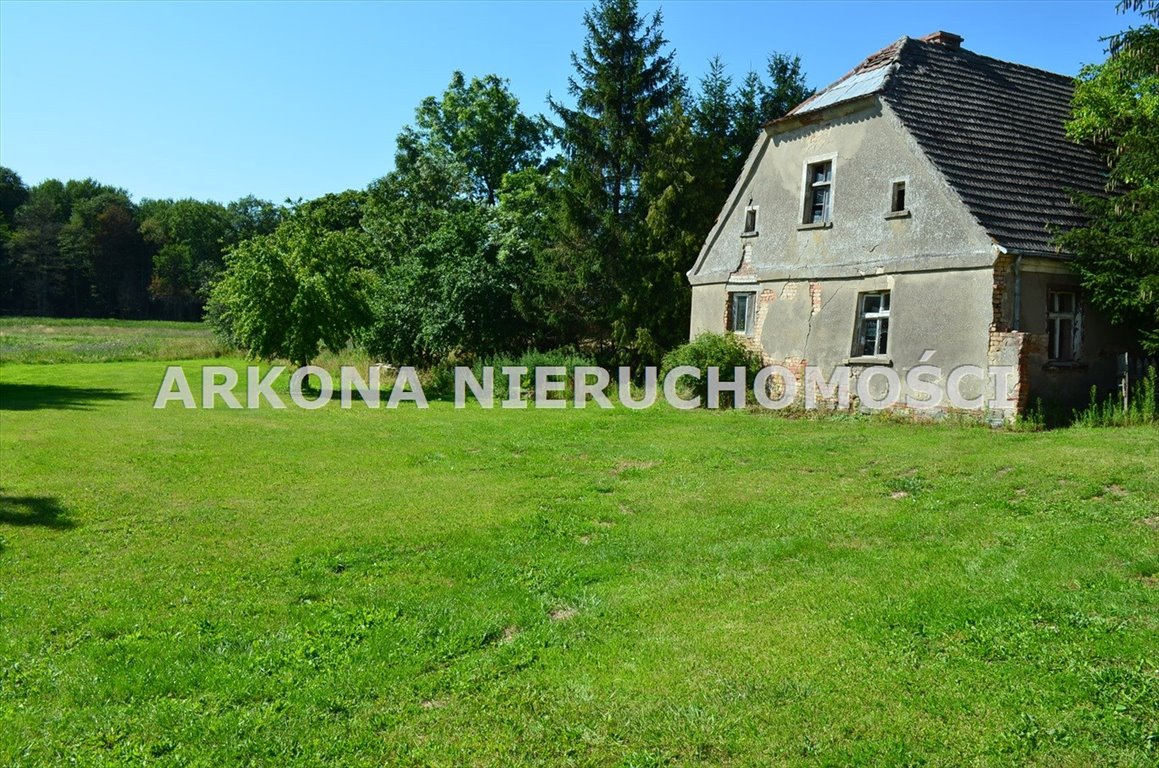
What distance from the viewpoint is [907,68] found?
17641mm

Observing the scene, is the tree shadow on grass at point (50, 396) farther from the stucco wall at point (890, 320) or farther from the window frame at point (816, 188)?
the window frame at point (816, 188)

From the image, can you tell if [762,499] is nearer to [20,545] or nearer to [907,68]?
[20,545]

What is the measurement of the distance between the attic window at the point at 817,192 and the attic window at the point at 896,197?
180 cm

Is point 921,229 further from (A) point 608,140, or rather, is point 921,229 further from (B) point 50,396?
(B) point 50,396

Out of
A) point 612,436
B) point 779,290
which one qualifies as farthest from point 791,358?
point 612,436

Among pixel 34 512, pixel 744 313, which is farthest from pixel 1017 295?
pixel 34 512

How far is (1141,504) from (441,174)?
36.2m

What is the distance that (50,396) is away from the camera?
23328mm

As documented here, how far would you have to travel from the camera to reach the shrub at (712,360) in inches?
743

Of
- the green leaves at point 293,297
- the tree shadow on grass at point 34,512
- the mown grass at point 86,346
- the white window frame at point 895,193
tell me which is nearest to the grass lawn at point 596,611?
the tree shadow on grass at point 34,512

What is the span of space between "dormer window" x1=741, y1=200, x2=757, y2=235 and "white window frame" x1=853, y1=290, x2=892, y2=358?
12.9 ft

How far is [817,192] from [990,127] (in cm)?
364

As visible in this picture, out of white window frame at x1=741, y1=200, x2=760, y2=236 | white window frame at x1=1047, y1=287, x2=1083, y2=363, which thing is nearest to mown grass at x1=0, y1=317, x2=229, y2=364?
white window frame at x1=741, y1=200, x2=760, y2=236

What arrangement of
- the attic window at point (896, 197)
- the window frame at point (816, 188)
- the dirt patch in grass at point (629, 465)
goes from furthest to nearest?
the window frame at point (816, 188) → the attic window at point (896, 197) → the dirt patch in grass at point (629, 465)
